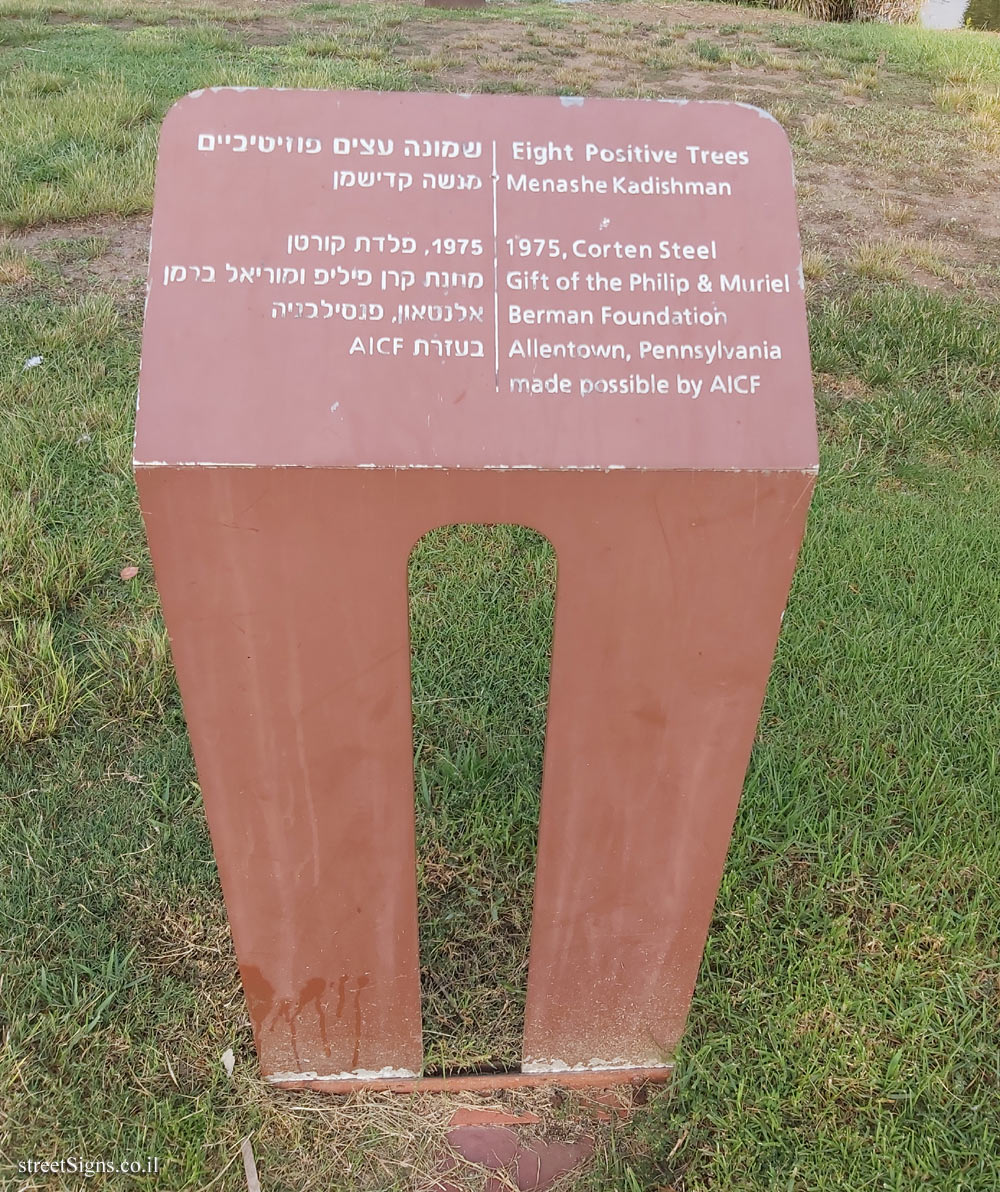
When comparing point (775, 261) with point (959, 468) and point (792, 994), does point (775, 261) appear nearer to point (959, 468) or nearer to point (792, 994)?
point (792, 994)

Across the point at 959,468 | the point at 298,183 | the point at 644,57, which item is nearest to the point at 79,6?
the point at 644,57

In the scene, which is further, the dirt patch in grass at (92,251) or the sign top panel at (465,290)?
the dirt patch in grass at (92,251)

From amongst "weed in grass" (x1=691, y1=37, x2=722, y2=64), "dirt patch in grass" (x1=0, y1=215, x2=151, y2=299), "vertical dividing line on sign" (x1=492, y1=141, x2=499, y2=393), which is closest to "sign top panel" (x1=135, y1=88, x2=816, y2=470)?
"vertical dividing line on sign" (x1=492, y1=141, x2=499, y2=393)

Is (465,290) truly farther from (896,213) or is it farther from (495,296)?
(896,213)

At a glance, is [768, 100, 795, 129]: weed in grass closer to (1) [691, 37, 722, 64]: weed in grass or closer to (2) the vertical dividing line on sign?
(1) [691, 37, 722, 64]: weed in grass

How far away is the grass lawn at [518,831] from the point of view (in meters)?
1.75

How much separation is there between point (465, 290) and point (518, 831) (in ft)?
4.66

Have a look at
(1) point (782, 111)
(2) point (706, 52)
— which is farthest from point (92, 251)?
(2) point (706, 52)

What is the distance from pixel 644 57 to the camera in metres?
8.41

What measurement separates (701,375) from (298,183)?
0.56 meters

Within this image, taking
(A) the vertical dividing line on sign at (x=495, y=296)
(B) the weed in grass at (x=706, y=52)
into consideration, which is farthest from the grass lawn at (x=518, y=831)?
(B) the weed in grass at (x=706, y=52)

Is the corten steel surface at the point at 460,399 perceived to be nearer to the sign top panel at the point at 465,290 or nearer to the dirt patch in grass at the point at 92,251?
the sign top panel at the point at 465,290

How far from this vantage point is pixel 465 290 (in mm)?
1216

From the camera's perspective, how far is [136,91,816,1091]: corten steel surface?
46.4 inches
